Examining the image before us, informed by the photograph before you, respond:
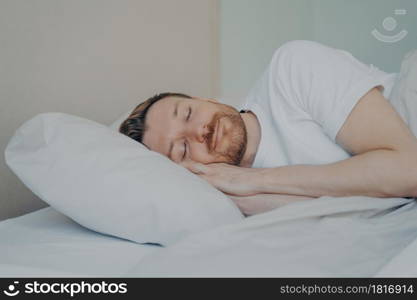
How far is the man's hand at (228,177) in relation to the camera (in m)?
1.14

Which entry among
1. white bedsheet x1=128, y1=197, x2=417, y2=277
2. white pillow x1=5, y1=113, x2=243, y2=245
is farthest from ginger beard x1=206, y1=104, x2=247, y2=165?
white bedsheet x1=128, y1=197, x2=417, y2=277

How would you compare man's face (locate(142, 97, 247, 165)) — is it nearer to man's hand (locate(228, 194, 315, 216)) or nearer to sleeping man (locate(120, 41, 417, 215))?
sleeping man (locate(120, 41, 417, 215))

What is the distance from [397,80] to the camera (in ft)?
4.01

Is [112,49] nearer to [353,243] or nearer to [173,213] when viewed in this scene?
[173,213]

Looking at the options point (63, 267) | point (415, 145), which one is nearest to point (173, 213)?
point (63, 267)

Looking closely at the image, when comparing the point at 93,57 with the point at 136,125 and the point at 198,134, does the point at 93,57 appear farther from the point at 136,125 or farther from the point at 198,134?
the point at 198,134

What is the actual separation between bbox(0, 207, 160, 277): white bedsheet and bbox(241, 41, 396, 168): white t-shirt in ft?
1.52

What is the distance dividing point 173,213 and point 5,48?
1.88 ft

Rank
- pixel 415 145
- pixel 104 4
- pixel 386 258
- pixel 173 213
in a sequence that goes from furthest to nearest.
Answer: pixel 104 4 < pixel 415 145 < pixel 173 213 < pixel 386 258

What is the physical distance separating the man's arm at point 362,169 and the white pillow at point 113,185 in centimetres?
18

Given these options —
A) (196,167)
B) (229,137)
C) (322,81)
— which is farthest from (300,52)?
(196,167)

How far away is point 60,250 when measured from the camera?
0.86 metres

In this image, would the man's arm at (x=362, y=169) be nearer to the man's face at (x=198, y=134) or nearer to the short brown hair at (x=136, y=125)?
the man's face at (x=198, y=134)

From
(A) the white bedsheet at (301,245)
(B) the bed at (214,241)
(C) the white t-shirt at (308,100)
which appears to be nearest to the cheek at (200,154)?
(C) the white t-shirt at (308,100)
